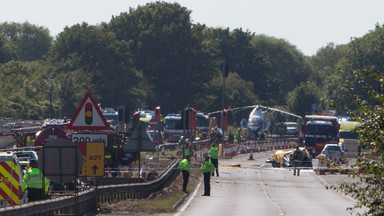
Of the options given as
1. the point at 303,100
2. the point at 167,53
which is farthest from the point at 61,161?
the point at 303,100

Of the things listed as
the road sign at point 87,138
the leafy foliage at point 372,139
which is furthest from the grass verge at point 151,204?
the leafy foliage at point 372,139

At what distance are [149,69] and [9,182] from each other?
290 feet

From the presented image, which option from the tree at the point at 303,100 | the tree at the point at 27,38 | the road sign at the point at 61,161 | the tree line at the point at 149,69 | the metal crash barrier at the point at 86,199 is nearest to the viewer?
the road sign at the point at 61,161

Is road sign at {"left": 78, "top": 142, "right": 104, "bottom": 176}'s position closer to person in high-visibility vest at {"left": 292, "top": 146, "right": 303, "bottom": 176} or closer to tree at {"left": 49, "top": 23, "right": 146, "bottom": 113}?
person in high-visibility vest at {"left": 292, "top": 146, "right": 303, "bottom": 176}

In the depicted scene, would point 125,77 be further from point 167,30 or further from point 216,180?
point 216,180

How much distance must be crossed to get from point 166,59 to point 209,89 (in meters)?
9.39

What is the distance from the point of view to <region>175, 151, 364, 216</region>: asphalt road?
88.6 ft

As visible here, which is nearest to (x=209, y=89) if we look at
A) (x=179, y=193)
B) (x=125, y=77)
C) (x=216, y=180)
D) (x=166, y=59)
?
(x=166, y=59)

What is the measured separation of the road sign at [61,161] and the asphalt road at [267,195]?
902 centimetres

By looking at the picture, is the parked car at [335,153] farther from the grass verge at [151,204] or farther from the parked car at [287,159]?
the grass verge at [151,204]

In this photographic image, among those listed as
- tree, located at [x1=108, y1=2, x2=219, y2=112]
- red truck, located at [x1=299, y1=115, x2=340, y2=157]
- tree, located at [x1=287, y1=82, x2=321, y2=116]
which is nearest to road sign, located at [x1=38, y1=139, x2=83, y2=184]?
red truck, located at [x1=299, y1=115, x2=340, y2=157]

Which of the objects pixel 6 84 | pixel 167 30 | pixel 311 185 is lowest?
pixel 311 185

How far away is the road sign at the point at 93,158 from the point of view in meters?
20.5

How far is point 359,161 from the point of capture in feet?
48.9
